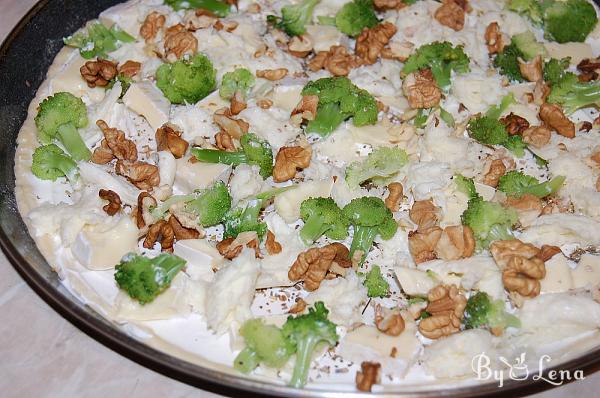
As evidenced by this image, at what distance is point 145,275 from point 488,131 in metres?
1.81

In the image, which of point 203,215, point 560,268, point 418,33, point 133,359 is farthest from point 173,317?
point 418,33

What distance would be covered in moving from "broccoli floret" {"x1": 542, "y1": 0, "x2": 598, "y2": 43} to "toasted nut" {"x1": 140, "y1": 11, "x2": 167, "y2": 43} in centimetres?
222

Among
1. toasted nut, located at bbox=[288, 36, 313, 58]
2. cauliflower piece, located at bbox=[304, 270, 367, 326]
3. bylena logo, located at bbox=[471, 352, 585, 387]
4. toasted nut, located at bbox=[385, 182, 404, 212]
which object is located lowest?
bylena logo, located at bbox=[471, 352, 585, 387]

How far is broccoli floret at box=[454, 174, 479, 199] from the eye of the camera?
11.3 feet

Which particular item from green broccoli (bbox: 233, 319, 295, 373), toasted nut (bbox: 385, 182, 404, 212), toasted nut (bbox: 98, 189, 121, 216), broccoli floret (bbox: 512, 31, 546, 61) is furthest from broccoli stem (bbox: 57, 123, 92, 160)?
broccoli floret (bbox: 512, 31, 546, 61)

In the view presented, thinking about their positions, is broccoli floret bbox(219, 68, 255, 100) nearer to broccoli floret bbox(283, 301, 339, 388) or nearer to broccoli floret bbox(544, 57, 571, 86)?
broccoli floret bbox(283, 301, 339, 388)

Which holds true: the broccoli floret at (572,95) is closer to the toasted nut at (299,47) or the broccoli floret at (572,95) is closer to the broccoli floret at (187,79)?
the toasted nut at (299,47)

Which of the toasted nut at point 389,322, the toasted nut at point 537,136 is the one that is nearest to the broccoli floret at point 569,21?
the toasted nut at point 537,136

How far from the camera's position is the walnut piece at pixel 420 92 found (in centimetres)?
381

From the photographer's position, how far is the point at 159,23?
13.7 feet

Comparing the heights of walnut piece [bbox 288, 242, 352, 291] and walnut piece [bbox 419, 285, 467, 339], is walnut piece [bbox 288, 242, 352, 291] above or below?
above

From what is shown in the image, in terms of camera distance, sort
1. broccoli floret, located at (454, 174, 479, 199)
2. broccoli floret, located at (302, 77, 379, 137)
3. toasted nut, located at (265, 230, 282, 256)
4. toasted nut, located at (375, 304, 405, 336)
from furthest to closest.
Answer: broccoli floret, located at (302, 77, 379, 137) < broccoli floret, located at (454, 174, 479, 199) < toasted nut, located at (265, 230, 282, 256) < toasted nut, located at (375, 304, 405, 336)

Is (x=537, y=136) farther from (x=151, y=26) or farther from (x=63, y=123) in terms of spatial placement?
(x=63, y=123)

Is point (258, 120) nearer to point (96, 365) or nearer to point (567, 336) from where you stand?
point (96, 365)
